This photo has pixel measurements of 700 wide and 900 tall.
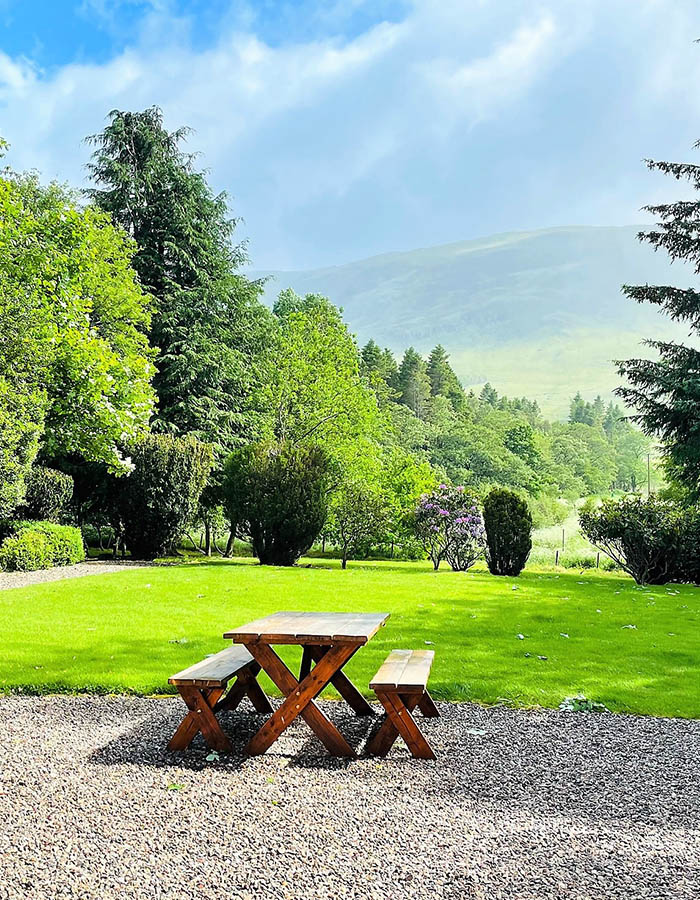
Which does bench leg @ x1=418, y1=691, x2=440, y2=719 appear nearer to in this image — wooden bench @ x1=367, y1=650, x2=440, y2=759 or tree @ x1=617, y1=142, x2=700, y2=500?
wooden bench @ x1=367, y1=650, x2=440, y2=759

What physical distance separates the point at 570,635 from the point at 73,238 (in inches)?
605

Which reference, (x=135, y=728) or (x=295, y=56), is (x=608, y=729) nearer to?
(x=135, y=728)

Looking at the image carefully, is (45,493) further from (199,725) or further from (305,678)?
(305,678)

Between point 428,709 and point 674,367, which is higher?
point 674,367

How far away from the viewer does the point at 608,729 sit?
4805mm

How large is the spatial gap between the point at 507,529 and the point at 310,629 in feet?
39.2

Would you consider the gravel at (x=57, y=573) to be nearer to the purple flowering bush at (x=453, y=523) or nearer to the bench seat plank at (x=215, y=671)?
the purple flowering bush at (x=453, y=523)

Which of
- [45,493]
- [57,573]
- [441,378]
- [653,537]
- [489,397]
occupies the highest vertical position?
[489,397]

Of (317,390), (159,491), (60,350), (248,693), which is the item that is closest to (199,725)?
(248,693)

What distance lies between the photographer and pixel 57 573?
1376 cm

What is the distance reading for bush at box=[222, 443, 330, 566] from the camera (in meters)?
16.0

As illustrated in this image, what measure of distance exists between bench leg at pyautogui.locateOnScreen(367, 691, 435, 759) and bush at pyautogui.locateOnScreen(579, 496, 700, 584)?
12.9 m

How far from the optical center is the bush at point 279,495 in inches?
631

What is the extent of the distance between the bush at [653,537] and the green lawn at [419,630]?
1358 mm
